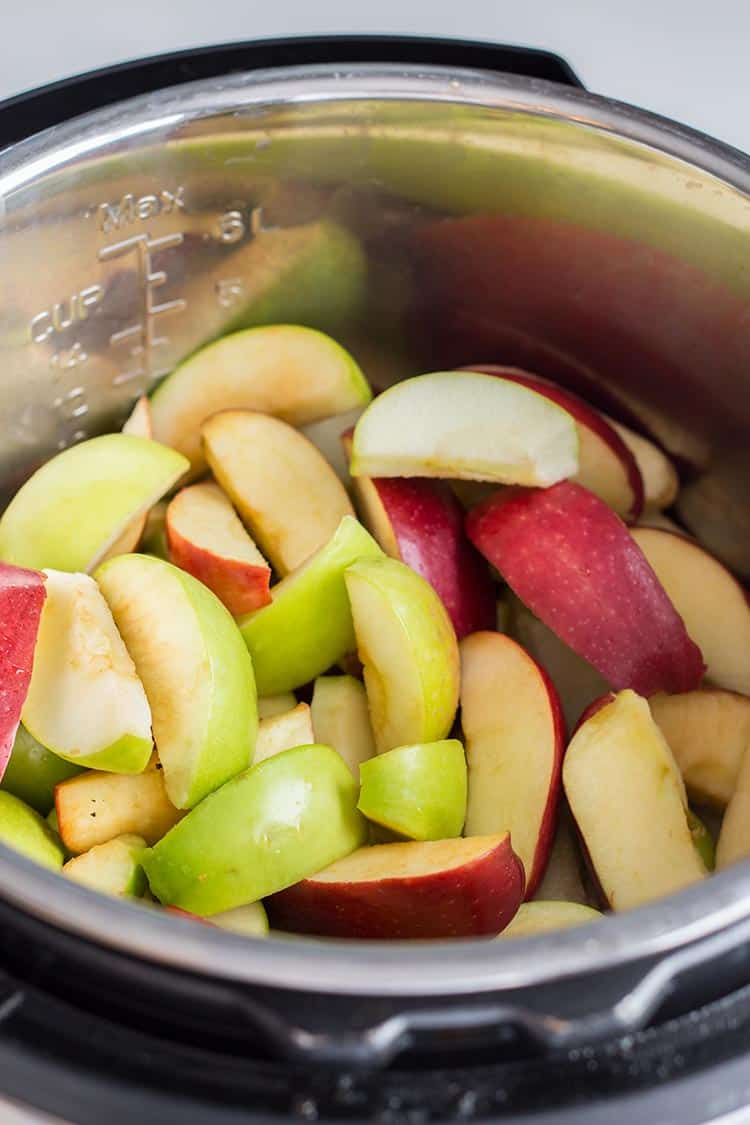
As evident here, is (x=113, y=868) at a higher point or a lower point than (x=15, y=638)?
lower

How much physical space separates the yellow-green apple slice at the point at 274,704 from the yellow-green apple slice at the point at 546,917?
19 centimetres

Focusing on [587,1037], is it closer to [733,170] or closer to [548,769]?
[548,769]

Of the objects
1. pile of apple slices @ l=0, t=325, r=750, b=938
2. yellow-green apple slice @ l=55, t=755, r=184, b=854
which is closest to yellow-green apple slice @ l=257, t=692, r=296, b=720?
pile of apple slices @ l=0, t=325, r=750, b=938

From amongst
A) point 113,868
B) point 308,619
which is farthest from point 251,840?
point 308,619

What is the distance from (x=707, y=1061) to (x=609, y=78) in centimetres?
83

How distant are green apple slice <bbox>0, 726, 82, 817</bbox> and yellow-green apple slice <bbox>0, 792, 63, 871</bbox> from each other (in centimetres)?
2

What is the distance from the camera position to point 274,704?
0.90 metres

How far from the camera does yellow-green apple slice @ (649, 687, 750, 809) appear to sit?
878mm

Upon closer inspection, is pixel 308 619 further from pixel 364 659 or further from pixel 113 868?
pixel 113 868

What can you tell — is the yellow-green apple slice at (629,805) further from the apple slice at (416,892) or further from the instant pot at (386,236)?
the instant pot at (386,236)

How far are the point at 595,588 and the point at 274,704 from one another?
0.24m

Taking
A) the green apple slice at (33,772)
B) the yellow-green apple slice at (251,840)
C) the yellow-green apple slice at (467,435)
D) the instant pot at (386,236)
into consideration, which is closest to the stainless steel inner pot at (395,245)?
the instant pot at (386,236)

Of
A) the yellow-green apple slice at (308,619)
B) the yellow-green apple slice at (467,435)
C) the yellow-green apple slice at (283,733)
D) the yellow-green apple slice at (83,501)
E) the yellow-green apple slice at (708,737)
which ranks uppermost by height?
the yellow-green apple slice at (467,435)

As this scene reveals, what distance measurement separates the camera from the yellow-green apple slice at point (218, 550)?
867 millimetres
